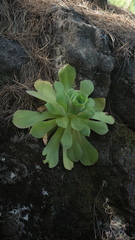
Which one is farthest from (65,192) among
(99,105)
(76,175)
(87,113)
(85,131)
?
(99,105)

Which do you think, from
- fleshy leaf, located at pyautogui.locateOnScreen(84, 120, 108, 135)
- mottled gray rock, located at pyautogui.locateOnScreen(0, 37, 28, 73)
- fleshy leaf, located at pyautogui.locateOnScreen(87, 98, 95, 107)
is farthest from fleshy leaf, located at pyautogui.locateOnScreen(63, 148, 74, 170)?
mottled gray rock, located at pyautogui.locateOnScreen(0, 37, 28, 73)

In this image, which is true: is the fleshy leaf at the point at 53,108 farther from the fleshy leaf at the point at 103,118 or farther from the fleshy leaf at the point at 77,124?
the fleshy leaf at the point at 103,118

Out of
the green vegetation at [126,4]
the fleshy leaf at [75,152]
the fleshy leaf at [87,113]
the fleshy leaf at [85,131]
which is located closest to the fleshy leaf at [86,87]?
the fleshy leaf at [87,113]

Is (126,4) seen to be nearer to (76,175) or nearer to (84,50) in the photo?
(84,50)

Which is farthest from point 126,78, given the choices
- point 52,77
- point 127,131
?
point 52,77

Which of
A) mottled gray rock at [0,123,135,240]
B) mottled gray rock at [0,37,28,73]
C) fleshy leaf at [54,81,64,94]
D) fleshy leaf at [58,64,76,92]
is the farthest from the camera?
mottled gray rock at [0,37,28,73]

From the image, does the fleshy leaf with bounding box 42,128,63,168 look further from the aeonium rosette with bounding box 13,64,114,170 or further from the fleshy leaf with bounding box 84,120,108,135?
the fleshy leaf with bounding box 84,120,108,135
